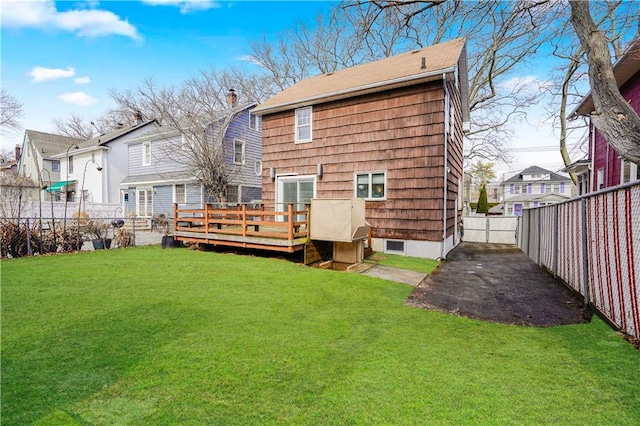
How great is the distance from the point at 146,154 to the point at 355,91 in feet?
48.9

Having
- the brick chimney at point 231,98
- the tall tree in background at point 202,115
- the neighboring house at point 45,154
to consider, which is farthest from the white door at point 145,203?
the neighboring house at point 45,154

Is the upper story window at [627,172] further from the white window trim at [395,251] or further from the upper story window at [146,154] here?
the upper story window at [146,154]

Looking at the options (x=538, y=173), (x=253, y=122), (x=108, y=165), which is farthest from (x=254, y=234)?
(x=538, y=173)

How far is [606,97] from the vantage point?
158 inches

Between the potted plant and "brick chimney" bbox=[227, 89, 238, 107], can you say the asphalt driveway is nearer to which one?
the potted plant

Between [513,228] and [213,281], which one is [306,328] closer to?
[213,281]

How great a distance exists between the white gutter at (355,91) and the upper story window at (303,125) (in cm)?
25

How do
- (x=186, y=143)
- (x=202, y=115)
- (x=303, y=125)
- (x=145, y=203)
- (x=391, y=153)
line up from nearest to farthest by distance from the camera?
1. (x=391, y=153)
2. (x=303, y=125)
3. (x=186, y=143)
4. (x=202, y=115)
5. (x=145, y=203)

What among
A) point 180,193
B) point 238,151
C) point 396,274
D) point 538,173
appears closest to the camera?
point 396,274

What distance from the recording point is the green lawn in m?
2.14

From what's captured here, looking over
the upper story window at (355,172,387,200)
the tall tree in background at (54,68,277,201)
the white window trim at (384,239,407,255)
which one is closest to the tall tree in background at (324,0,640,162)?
the upper story window at (355,172,387,200)

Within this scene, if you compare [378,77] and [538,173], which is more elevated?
[538,173]

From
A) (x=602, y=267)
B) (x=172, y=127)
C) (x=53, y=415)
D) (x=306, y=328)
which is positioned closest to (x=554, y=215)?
(x=602, y=267)

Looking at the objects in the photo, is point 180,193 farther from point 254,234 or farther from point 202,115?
point 254,234
